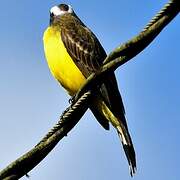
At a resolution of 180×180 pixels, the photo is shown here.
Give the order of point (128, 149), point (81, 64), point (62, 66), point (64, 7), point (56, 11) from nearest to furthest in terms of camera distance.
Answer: point (128, 149) < point (81, 64) < point (62, 66) < point (56, 11) < point (64, 7)

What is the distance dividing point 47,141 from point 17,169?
36 cm

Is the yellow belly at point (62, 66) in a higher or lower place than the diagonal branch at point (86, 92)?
higher

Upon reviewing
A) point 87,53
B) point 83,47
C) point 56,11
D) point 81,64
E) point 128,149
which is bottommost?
point 128,149

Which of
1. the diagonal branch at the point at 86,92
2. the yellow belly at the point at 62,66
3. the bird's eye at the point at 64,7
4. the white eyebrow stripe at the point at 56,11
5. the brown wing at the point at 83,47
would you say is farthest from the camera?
the bird's eye at the point at 64,7

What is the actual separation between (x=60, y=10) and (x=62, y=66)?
7.64 feet

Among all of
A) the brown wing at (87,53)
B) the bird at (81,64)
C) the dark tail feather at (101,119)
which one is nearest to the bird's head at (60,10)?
the brown wing at (87,53)

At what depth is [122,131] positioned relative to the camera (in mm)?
7848

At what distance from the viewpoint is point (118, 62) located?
472 cm

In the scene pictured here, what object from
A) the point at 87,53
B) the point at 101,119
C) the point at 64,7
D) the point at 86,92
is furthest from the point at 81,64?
the point at 86,92

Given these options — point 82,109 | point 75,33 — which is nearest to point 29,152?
point 82,109

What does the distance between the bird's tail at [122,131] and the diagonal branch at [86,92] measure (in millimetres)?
1552

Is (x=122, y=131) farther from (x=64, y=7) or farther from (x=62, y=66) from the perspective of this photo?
(x=64, y=7)

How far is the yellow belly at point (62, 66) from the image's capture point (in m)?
8.63

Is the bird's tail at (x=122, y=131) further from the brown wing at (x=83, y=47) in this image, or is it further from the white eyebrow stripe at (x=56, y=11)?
the white eyebrow stripe at (x=56, y=11)
